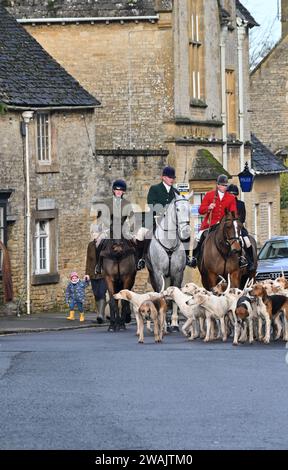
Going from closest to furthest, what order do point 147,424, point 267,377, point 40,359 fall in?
point 147,424 < point 267,377 < point 40,359

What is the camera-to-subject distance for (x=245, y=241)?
91.5 feet

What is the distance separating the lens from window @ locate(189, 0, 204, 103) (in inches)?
1814

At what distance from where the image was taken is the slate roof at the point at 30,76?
38.7 metres

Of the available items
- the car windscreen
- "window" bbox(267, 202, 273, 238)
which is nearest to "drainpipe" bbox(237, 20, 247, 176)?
"window" bbox(267, 202, 273, 238)

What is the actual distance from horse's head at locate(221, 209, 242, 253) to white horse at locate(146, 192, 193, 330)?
2.30 feet

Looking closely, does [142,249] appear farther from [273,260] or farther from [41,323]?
[273,260]

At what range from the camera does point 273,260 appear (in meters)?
36.2

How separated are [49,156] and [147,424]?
1022 inches

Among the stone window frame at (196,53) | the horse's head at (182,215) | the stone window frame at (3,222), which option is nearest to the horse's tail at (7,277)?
the stone window frame at (3,222)

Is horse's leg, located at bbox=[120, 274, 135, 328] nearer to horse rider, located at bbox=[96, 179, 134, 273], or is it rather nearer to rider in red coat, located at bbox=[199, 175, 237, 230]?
horse rider, located at bbox=[96, 179, 134, 273]

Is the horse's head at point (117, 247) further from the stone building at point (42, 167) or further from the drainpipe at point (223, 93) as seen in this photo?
the drainpipe at point (223, 93)

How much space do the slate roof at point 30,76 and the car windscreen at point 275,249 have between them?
642 cm

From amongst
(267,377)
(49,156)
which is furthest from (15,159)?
(267,377)

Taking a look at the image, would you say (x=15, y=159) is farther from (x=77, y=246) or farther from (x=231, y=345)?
(x=231, y=345)
